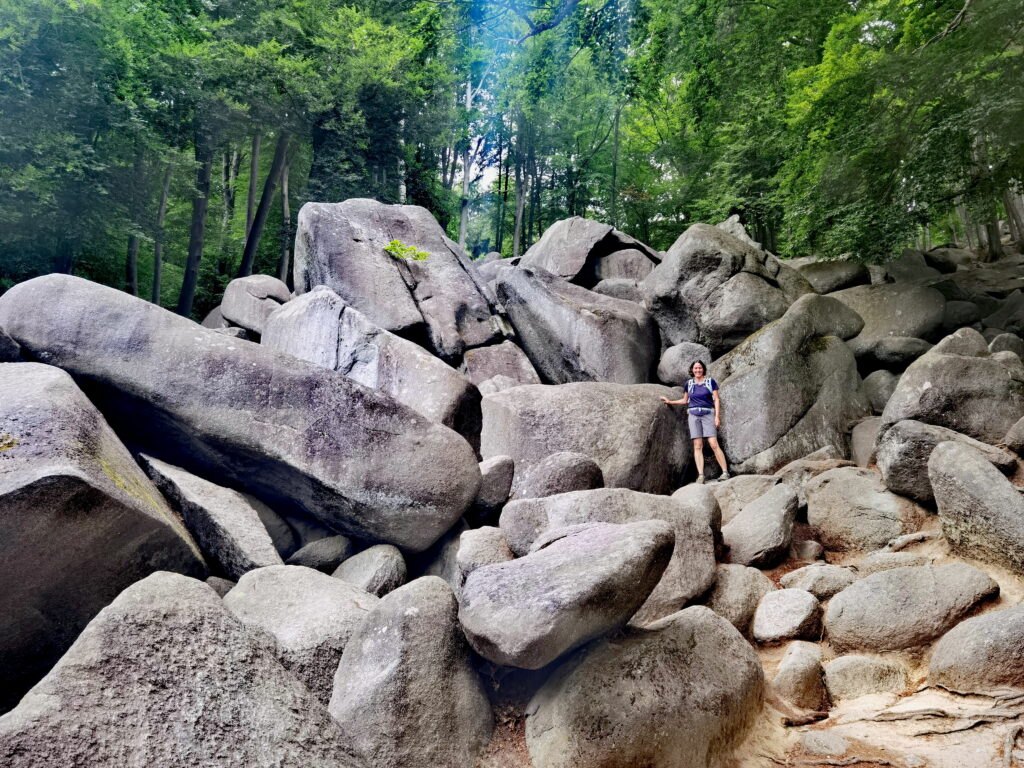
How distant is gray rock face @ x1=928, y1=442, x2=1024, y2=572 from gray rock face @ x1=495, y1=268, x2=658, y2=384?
6214 mm

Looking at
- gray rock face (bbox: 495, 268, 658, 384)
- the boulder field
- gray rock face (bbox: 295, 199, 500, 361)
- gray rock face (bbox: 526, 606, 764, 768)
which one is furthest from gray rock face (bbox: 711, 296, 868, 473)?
gray rock face (bbox: 526, 606, 764, 768)

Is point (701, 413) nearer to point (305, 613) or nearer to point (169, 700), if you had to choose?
point (305, 613)

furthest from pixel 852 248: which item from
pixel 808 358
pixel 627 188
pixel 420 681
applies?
pixel 627 188

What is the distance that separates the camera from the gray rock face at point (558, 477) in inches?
273

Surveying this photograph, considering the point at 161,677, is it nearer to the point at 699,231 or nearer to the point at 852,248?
the point at 852,248

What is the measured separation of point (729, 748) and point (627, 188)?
25.2m

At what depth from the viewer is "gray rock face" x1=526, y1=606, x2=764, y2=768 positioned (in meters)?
3.96

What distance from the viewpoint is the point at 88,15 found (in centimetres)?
1661

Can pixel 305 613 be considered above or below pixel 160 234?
below

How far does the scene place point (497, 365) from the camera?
12.8 metres

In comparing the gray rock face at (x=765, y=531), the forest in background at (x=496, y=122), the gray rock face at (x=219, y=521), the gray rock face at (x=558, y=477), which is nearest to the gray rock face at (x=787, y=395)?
the forest in background at (x=496, y=122)

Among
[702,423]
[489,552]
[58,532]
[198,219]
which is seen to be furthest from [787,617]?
[198,219]

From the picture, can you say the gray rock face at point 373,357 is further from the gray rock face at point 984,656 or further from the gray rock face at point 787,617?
the gray rock face at point 984,656

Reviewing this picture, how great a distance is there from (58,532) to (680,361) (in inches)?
404
